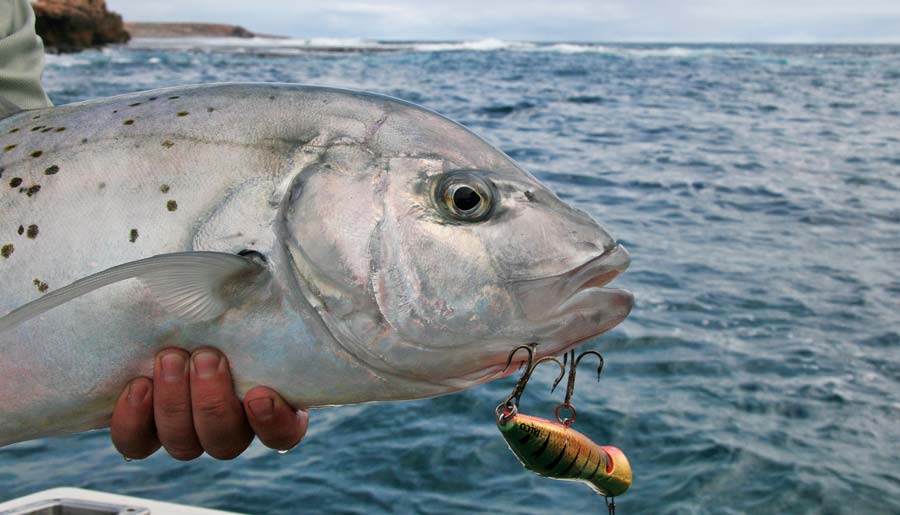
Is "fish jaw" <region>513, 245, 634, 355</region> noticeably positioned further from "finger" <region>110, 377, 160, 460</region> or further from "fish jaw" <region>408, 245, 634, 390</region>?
"finger" <region>110, 377, 160, 460</region>

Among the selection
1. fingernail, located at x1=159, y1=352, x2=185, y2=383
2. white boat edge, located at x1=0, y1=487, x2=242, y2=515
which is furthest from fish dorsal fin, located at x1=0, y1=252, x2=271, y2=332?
white boat edge, located at x1=0, y1=487, x2=242, y2=515

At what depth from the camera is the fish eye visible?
6.37 ft

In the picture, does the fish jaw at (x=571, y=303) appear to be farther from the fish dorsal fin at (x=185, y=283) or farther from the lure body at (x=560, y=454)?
the fish dorsal fin at (x=185, y=283)

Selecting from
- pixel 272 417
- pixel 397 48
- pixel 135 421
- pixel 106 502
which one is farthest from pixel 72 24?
pixel 272 417

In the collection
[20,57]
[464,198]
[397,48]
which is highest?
[20,57]

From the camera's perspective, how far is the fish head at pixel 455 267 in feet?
6.24

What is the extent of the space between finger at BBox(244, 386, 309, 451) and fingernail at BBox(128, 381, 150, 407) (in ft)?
0.79

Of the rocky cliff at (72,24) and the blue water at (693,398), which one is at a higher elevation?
the rocky cliff at (72,24)

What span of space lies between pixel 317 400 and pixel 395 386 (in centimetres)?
20

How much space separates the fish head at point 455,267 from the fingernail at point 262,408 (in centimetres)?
32

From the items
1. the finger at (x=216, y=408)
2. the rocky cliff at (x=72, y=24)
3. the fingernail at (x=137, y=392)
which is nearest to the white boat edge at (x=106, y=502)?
the finger at (x=216, y=408)

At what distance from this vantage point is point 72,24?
205 feet

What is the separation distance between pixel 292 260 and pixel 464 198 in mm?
407

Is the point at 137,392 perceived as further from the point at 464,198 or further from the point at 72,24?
the point at 72,24
